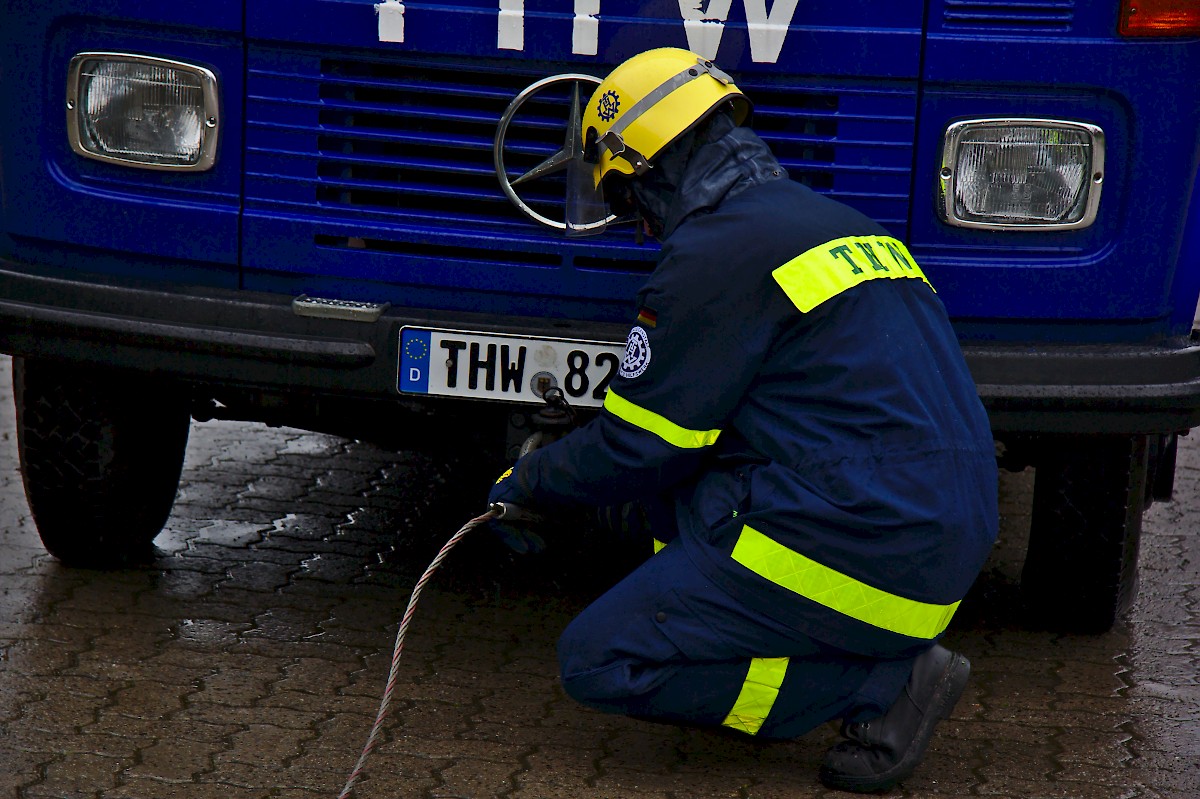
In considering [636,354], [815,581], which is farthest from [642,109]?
[815,581]

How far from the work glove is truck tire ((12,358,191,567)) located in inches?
42.2

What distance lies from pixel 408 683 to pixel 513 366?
0.77 meters

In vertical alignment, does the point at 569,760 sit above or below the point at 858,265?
below

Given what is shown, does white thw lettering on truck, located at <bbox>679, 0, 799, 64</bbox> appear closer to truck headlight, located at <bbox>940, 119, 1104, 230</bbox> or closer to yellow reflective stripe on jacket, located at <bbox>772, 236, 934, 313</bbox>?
truck headlight, located at <bbox>940, 119, 1104, 230</bbox>

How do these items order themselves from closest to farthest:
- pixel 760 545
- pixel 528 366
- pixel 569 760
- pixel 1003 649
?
pixel 760 545, pixel 569 760, pixel 528 366, pixel 1003 649

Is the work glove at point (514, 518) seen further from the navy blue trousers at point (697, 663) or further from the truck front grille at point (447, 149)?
the truck front grille at point (447, 149)

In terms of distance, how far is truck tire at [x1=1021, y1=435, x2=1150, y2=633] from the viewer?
12.9 ft

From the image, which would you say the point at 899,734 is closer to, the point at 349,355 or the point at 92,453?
the point at 349,355

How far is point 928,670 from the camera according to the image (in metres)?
3.28

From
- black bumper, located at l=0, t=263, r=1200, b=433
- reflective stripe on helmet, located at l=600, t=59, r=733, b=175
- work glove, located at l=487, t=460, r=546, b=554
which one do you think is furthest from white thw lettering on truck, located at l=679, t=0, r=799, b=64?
work glove, located at l=487, t=460, r=546, b=554

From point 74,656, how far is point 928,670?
1.91 m

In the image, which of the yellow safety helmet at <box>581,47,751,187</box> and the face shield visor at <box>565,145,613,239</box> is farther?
the face shield visor at <box>565,145,613,239</box>

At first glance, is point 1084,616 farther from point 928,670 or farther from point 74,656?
point 74,656

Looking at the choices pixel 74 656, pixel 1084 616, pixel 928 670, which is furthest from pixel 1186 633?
pixel 74 656
